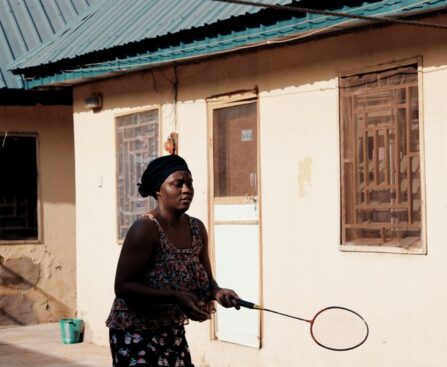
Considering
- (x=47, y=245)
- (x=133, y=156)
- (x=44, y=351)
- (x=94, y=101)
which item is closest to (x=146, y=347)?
(x=133, y=156)

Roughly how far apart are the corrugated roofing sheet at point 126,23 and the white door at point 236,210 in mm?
811

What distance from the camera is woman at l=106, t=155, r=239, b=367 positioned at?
221 inches

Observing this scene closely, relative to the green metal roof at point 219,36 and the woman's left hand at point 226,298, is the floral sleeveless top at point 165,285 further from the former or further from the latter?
the green metal roof at point 219,36

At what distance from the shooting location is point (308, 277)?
9.22 m

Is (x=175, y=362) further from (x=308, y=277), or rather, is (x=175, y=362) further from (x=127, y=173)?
(x=127, y=173)

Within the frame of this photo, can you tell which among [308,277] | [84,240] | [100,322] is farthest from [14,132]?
[308,277]

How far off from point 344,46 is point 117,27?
3.73 meters

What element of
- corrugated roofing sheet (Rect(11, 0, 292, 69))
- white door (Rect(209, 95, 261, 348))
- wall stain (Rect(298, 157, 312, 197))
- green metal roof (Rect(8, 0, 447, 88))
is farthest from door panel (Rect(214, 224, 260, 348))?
corrugated roofing sheet (Rect(11, 0, 292, 69))

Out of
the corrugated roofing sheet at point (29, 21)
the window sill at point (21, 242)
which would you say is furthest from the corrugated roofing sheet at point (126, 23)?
the window sill at point (21, 242)

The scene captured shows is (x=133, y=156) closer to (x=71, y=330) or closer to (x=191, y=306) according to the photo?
(x=71, y=330)

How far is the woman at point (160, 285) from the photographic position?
18.4 feet

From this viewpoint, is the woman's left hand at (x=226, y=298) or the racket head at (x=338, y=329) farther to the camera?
the racket head at (x=338, y=329)

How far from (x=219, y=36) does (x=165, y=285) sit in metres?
4.24

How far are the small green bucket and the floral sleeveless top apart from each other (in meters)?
7.22
